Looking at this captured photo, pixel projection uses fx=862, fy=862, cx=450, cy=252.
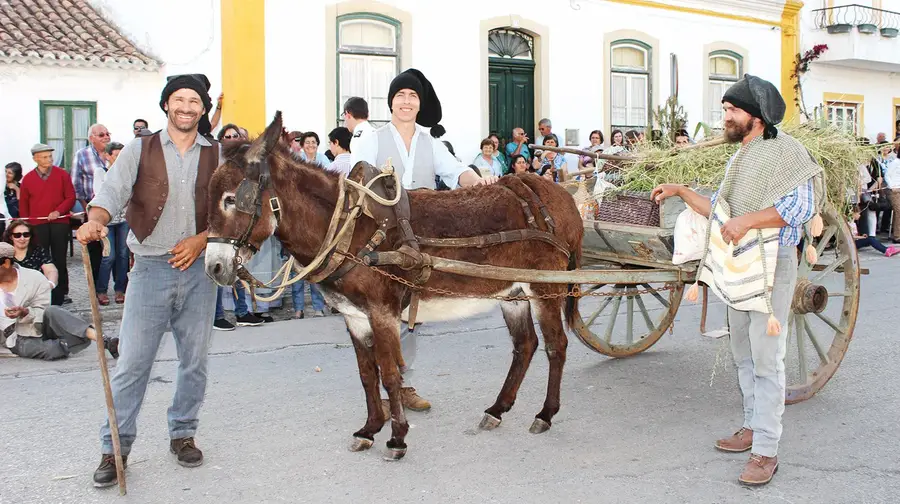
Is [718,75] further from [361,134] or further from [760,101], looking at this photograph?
[760,101]

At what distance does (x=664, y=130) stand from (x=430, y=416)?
8.52 ft

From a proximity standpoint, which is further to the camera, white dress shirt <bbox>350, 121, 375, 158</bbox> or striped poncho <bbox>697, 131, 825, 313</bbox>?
white dress shirt <bbox>350, 121, 375, 158</bbox>

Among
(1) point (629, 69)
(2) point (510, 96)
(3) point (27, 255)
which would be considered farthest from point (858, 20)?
(3) point (27, 255)

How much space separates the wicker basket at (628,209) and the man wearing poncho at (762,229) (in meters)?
0.94

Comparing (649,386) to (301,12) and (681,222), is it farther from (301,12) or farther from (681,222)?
(301,12)

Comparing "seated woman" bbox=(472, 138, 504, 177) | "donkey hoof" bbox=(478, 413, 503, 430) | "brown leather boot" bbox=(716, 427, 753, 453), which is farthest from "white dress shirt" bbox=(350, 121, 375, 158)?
"seated woman" bbox=(472, 138, 504, 177)

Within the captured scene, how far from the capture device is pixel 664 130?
6.11 meters

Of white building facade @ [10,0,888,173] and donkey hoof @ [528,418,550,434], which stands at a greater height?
white building facade @ [10,0,888,173]

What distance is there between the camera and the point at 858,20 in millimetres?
20141

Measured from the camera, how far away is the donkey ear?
4.15 m

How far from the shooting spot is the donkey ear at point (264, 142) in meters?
4.15

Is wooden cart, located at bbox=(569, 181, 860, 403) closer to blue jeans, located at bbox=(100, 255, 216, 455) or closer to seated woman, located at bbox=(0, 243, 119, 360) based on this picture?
blue jeans, located at bbox=(100, 255, 216, 455)

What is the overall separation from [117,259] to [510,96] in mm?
8077

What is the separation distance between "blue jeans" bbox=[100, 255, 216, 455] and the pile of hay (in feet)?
9.16
